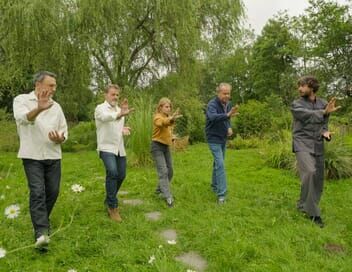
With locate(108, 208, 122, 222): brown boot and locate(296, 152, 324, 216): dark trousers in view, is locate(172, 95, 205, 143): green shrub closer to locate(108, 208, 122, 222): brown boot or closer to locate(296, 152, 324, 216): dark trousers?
locate(296, 152, 324, 216): dark trousers

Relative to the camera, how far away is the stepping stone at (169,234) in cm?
418

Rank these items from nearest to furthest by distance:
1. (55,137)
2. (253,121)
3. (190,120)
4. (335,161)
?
1. (55,137)
2. (335,161)
3. (190,120)
4. (253,121)

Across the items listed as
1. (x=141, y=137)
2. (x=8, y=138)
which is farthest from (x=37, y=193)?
(x=8, y=138)

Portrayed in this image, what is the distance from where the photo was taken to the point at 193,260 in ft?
12.0

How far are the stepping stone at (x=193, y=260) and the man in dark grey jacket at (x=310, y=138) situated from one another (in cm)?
171

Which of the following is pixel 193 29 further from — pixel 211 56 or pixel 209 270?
pixel 209 270

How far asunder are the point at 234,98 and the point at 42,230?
3912 cm

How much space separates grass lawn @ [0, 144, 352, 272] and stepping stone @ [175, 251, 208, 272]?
5 centimetres

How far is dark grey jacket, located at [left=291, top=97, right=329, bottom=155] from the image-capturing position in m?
4.75

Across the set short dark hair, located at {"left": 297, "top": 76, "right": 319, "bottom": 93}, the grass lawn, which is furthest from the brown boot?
short dark hair, located at {"left": 297, "top": 76, "right": 319, "bottom": 93}

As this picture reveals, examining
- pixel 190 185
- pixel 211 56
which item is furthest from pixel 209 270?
pixel 211 56

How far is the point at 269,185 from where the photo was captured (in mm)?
6836

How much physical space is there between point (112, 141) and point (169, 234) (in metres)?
1.20

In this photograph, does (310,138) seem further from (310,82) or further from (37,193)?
(37,193)
